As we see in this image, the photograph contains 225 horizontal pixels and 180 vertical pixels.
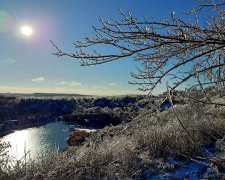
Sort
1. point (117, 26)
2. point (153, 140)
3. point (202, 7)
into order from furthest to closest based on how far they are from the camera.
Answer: point (153, 140) → point (202, 7) → point (117, 26)

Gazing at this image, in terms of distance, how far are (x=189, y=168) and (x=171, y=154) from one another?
0.46 m

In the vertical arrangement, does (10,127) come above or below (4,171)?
below

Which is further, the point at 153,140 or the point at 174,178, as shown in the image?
the point at 153,140

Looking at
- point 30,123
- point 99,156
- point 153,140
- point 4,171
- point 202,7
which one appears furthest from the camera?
point 30,123

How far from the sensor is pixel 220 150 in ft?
11.2

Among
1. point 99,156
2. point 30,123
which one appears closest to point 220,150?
point 99,156

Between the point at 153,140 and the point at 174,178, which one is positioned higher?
the point at 153,140

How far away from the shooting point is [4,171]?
2.56 m

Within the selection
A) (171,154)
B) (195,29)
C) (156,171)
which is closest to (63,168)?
(156,171)

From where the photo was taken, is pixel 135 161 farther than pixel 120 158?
No

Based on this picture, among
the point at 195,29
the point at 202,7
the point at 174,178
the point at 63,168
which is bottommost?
the point at 174,178

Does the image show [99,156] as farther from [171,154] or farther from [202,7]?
[202,7]

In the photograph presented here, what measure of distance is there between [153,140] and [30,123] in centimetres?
3411

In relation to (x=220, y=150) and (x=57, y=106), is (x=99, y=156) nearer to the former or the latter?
(x=220, y=150)
